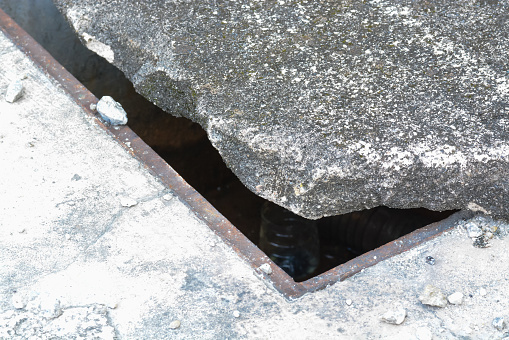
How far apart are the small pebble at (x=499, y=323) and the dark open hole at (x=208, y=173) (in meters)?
1.05

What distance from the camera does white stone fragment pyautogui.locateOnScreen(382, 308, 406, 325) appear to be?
1.35 meters

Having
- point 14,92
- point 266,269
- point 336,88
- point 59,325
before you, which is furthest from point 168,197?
point 14,92

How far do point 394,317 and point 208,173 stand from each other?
2.05 meters

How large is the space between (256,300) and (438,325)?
43 centimetres

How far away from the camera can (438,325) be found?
1359mm

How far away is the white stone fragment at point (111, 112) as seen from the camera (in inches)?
71.6

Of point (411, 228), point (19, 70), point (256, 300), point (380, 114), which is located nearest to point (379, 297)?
point (256, 300)

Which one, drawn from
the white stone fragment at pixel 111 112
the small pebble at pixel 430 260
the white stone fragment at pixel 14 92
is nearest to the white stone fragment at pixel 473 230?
the small pebble at pixel 430 260

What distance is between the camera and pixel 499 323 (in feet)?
4.43

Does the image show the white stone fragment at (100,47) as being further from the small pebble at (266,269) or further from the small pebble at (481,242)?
the small pebble at (481,242)

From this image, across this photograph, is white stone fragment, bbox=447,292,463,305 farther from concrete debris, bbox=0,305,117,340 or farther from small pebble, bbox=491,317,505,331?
concrete debris, bbox=0,305,117,340

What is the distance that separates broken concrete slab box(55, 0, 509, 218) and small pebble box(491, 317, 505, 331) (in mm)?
340

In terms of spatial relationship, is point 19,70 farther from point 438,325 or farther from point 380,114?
point 438,325

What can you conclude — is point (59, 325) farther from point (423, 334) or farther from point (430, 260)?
point (430, 260)
